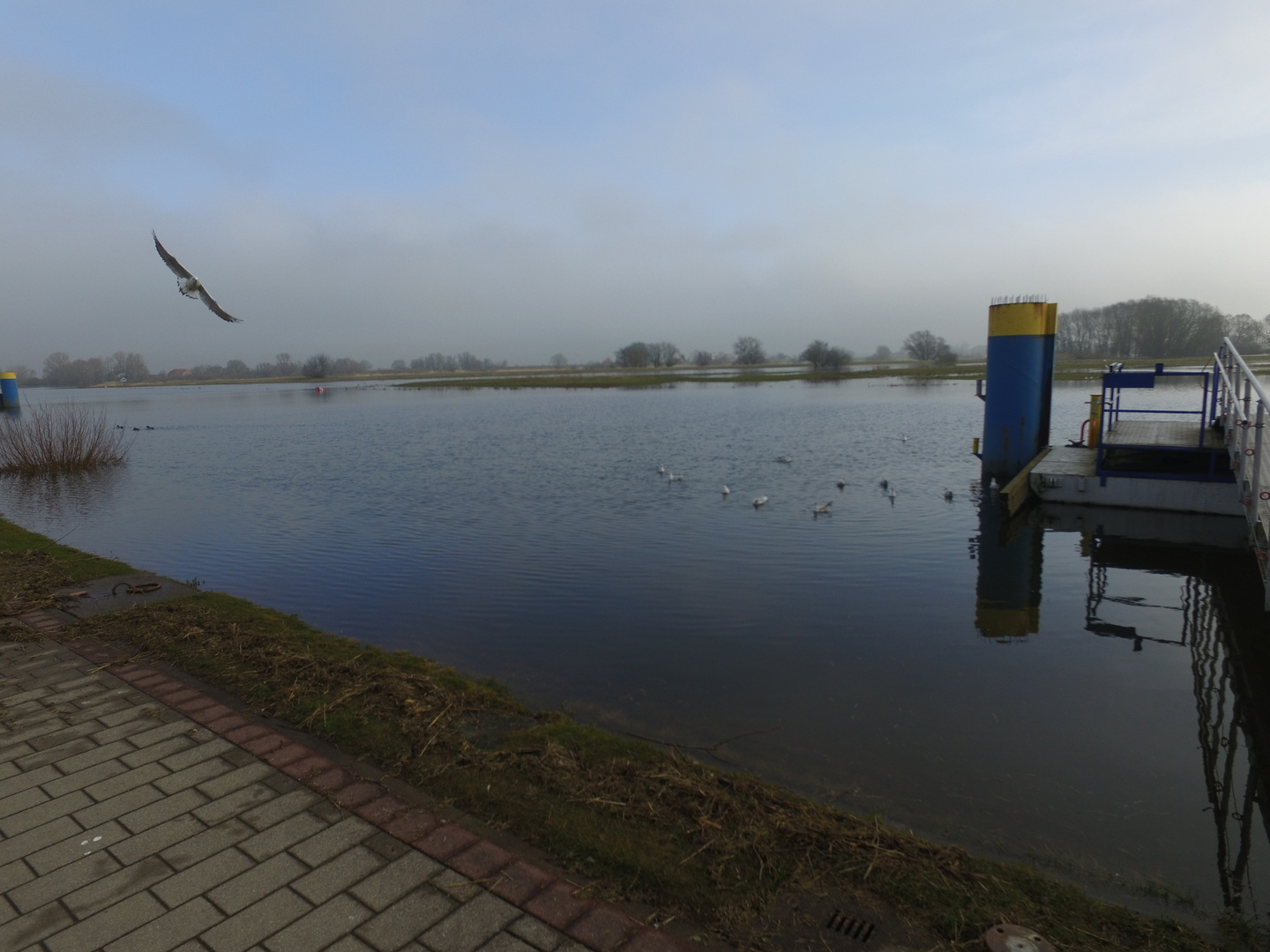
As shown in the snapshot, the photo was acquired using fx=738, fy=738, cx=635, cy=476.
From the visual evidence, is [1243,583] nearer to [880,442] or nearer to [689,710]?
[689,710]

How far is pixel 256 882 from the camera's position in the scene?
3.32m

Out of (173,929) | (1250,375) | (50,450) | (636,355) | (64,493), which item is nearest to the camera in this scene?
(173,929)

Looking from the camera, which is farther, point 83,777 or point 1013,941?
point 83,777

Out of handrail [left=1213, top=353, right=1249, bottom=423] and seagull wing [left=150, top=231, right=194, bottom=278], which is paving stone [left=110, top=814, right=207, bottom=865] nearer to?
seagull wing [left=150, top=231, right=194, bottom=278]

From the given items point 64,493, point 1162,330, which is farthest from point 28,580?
point 1162,330

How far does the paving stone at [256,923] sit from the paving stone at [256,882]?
0.05m

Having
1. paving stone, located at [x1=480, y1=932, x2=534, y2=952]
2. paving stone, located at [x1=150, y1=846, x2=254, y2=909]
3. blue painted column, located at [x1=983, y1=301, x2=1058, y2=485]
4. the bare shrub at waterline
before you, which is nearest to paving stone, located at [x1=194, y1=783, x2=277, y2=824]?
paving stone, located at [x1=150, y1=846, x2=254, y2=909]

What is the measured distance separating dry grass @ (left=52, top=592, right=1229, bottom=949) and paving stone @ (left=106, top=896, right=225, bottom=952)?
1.19 meters

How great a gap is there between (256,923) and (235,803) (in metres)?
1.01

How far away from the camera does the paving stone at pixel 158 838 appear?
3535mm

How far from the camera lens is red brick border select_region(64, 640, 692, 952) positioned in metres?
3.02

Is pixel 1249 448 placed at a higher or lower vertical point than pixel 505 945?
higher

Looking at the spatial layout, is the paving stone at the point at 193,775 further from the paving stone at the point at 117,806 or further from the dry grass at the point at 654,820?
the dry grass at the point at 654,820

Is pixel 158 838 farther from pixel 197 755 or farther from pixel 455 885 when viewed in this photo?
pixel 455 885
